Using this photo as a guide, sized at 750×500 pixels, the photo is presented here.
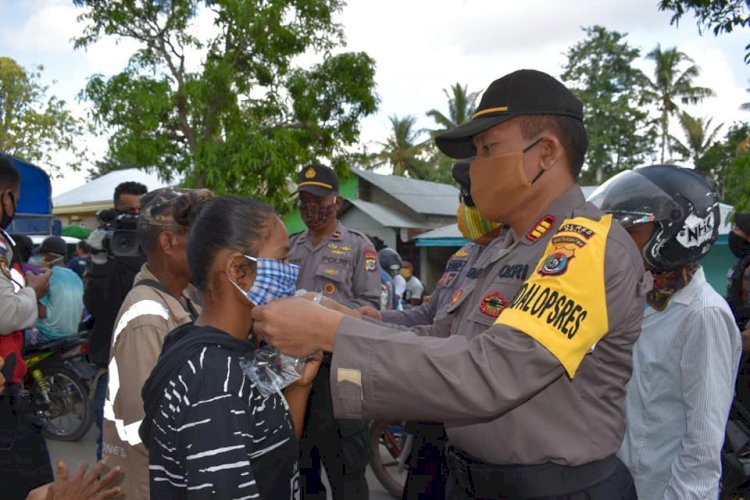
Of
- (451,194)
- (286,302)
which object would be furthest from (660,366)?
(451,194)

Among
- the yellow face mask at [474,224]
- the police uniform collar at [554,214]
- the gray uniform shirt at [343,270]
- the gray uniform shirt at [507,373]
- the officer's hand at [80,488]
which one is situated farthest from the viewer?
the gray uniform shirt at [343,270]

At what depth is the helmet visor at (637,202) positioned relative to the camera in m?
2.49

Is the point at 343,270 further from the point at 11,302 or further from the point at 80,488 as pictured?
the point at 80,488

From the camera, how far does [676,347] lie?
7.39 ft

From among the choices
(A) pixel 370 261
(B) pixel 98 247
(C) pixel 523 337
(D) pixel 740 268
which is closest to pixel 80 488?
(C) pixel 523 337

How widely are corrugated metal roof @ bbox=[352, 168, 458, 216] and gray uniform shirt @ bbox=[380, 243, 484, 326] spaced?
637 inches

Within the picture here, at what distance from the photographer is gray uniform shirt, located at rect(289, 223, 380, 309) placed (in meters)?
5.10

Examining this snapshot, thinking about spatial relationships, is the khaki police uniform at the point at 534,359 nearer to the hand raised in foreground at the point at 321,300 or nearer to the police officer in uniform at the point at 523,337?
the police officer in uniform at the point at 523,337

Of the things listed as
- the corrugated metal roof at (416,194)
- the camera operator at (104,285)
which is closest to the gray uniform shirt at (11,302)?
the camera operator at (104,285)

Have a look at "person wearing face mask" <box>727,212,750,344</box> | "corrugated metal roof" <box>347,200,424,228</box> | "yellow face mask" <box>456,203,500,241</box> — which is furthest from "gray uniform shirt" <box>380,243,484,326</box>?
"corrugated metal roof" <box>347,200,424,228</box>

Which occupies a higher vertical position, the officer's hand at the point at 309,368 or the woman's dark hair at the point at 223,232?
the woman's dark hair at the point at 223,232

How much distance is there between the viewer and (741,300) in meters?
4.80

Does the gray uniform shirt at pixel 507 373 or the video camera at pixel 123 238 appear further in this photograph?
the video camera at pixel 123 238

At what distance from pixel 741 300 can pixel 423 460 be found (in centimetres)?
286
